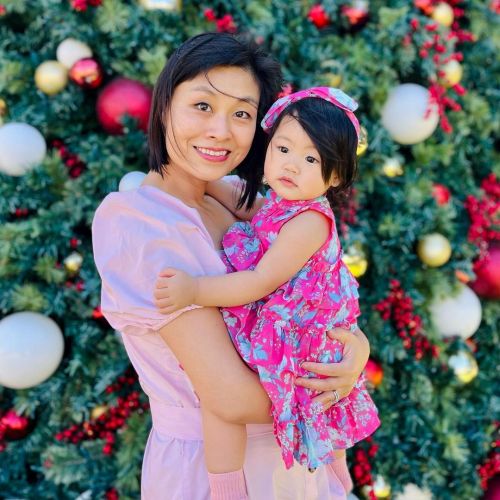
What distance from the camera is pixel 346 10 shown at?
2262mm

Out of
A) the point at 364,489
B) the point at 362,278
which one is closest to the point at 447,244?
the point at 362,278

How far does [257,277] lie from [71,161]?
124 cm

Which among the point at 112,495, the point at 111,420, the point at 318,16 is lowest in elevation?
the point at 112,495

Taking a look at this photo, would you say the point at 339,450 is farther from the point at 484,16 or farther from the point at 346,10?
the point at 484,16

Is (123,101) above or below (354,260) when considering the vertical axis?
above

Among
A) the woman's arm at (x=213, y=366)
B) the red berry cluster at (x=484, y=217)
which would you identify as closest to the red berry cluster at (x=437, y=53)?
the red berry cluster at (x=484, y=217)

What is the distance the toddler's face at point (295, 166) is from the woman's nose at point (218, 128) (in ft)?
0.37

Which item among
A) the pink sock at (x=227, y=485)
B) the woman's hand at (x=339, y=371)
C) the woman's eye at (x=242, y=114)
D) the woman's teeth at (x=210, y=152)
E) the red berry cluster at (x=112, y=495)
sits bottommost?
the red berry cluster at (x=112, y=495)

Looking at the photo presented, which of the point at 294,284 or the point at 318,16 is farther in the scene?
the point at 318,16

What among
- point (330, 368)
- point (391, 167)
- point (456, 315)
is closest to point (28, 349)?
point (330, 368)

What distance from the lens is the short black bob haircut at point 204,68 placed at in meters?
1.16

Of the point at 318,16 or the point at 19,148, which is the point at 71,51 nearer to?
the point at 19,148

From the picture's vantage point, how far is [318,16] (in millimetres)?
2250

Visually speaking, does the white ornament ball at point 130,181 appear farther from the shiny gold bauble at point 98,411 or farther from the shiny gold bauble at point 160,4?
the shiny gold bauble at point 98,411
